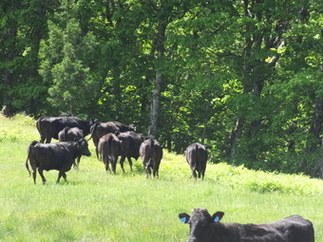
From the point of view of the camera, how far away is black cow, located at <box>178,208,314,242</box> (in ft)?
29.3

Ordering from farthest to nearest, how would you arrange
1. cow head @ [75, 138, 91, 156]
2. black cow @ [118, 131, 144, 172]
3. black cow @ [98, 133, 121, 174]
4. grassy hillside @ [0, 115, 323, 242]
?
black cow @ [118, 131, 144, 172], black cow @ [98, 133, 121, 174], cow head @ [75, 138, 91, 156], grassy hillside @ [0, 115, 323, 242]

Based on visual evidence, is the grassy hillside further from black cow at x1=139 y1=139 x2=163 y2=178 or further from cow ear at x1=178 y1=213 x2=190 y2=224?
cow ear at x1=178 y1=213 x2=190 y2=224

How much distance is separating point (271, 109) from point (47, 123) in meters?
14.7

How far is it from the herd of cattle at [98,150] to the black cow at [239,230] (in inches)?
388

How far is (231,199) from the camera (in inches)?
678

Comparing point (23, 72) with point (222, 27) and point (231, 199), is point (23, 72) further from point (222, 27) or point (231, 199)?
point (231, 199)

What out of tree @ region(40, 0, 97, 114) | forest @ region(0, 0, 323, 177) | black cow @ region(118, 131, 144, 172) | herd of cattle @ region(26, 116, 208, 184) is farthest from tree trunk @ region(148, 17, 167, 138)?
black cow @ region(118, 131, 144, 172)

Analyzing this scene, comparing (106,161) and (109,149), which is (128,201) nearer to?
(109,149)

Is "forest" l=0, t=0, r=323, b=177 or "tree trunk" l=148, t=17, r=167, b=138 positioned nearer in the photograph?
"forest" l=0, t=0, r=323, b=177

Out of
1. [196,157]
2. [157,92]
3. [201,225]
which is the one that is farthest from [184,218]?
[157,92]

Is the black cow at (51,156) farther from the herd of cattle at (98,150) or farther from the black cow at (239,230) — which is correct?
the black cow at (239,230)

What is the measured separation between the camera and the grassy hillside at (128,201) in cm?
1230

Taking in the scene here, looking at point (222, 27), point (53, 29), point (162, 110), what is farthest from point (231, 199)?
point (162, 110)

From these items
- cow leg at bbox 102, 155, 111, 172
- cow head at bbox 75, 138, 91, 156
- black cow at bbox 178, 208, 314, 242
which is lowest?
cow leg at bbox 102, 155, 111, 172
